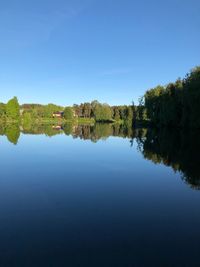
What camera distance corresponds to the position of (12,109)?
405 ft

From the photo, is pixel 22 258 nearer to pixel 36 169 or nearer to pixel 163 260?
pixel 163 260

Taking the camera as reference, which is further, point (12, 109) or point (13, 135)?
point (12, 109)

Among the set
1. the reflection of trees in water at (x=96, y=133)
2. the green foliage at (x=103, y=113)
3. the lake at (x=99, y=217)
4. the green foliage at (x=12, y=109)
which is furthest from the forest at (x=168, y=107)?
the lake at (x=99, y=217)

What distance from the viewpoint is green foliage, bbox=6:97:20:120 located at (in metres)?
122

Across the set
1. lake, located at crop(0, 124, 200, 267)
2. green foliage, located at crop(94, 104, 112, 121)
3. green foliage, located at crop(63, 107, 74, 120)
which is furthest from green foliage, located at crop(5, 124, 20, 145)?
green foliage, located at crop(94, 104, 112, 121)

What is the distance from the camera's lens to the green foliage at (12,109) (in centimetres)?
12200

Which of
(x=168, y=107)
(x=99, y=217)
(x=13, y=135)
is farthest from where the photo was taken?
(x=168, y=107)

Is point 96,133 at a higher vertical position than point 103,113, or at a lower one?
lower

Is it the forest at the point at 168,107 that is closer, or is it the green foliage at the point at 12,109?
the forest at the point at 168,107

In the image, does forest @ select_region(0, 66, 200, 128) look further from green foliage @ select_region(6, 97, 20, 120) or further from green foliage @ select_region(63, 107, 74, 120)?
green foliage @ select_region(63, 107, 74, 120)

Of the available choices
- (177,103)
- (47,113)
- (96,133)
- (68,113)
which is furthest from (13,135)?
(47,113)

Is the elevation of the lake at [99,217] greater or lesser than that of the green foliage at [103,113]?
lesser

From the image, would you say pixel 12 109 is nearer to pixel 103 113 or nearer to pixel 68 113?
pixel 68 113

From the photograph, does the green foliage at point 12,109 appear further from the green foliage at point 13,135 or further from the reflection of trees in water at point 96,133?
the green foliage at point 13,135
